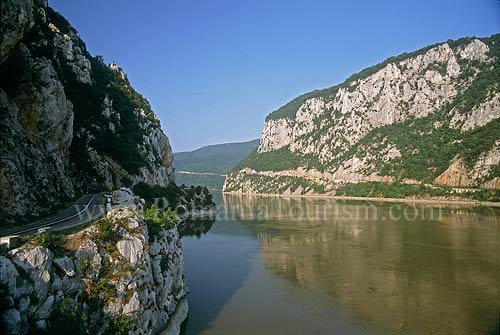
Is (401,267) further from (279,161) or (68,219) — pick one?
(279,161)

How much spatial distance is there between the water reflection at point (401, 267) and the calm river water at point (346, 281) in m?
0.07

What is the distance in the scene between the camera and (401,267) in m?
30.3

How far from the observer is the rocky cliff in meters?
15.5

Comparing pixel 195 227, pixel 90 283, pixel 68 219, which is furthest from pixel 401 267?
pixel 195 227

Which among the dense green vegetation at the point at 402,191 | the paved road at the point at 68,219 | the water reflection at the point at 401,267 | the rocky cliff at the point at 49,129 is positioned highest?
the rocky cliff at the point at 49,129

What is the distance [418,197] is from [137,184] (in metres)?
73.3

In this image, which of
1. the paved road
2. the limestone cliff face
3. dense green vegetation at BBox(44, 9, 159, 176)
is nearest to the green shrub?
the limestone cliff face

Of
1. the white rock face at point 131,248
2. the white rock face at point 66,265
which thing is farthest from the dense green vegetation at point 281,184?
the white rock face at point 66,265

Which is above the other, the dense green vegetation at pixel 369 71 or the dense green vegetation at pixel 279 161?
the dense green vegetation at pixel 369 71

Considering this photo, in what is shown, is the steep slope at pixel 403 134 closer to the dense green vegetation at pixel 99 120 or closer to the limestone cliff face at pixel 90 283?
the dense green vegetation at pixel 99 120

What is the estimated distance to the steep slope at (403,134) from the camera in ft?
306

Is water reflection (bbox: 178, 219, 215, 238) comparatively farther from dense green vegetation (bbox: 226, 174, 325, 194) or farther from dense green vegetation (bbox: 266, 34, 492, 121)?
dense green vegetation (bbox: 266, 34, 492, 121)

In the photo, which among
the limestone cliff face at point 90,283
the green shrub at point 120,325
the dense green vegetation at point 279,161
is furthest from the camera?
the dense green vegetation at point 279,161

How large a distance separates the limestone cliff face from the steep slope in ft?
273
